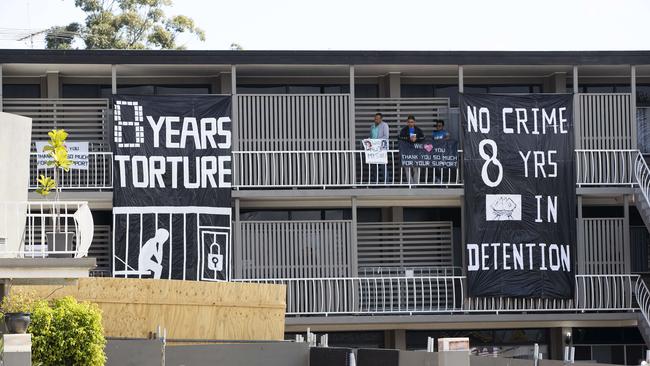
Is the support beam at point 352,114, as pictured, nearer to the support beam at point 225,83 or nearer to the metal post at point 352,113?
the metal post at point 352,113

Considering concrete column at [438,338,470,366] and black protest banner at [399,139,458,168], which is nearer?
concrete column at [438,338,470,366]

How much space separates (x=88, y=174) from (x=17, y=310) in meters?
12.9

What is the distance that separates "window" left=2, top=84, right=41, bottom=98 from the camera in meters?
36.9

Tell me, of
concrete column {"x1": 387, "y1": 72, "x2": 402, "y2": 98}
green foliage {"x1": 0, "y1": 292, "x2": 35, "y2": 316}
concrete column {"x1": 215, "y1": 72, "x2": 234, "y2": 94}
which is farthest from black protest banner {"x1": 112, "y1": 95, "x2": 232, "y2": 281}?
green foliage {"x1": 0, "y1": 292, "x2": 35, "y2": 316}

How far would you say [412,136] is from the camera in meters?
35.0

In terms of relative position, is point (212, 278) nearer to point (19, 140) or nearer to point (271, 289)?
point (271, 289)

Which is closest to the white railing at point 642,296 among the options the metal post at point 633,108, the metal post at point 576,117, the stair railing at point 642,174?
the stair railing at point 642,174

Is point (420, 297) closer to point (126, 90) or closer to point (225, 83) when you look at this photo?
point (225, 83)

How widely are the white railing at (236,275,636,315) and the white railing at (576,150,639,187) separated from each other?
2.21m

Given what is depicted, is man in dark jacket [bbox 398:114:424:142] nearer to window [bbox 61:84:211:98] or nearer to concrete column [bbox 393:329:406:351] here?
concrete column [bbox 393:329:406:351]

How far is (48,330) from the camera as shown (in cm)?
2220

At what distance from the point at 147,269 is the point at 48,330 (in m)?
11.7

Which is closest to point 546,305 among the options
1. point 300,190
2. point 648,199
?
point 648,199

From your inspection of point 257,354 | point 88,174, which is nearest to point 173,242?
point 88,174
